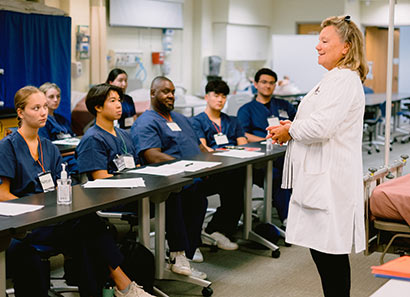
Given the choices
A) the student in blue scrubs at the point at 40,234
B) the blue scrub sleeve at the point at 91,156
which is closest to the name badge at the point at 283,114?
the blue scrub sleeve at the point at 91,156

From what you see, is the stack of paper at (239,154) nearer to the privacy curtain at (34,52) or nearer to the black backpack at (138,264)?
the black backpack at (138,264)

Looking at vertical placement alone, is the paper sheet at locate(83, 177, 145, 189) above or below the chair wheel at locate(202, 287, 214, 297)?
above

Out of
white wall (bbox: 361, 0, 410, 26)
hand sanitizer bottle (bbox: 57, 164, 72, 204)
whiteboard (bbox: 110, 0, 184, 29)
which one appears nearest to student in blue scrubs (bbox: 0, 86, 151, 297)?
hand sanitizer bottle (bbox: 57, 164, 72, 204)

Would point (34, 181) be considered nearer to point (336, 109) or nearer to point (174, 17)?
point (336, 109)

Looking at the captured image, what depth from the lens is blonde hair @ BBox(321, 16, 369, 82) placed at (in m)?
2.25

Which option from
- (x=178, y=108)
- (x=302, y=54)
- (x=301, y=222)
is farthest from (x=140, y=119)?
(x=302, y=54)

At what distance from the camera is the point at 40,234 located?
2807 mm

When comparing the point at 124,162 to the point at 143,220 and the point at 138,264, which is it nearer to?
the point at 143,220

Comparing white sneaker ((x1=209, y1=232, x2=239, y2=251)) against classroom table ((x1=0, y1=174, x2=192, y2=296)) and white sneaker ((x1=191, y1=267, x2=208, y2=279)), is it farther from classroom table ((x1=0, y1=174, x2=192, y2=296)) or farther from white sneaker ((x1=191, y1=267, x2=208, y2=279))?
classroom table ((x1=0, y1=174, x2=192, y2=296))

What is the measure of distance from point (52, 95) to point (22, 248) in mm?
2546

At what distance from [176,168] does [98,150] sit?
0.45 metres

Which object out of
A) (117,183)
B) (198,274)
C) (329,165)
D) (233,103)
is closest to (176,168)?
(117,183)

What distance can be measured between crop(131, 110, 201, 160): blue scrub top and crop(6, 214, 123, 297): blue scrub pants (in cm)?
113

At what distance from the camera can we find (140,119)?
3.96 metres
